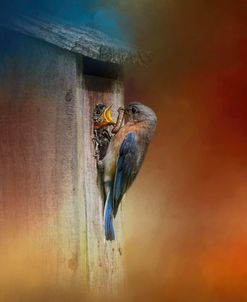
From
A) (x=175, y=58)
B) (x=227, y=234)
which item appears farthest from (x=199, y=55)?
(x=227, y=234)

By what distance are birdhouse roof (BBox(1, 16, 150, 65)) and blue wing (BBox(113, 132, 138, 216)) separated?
0.19 meters

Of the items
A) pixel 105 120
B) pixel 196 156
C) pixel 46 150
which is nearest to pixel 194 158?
pixel 196 156

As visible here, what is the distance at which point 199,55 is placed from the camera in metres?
2.93

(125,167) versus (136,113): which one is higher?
(136,113)

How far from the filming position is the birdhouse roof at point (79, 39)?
73.0 inches

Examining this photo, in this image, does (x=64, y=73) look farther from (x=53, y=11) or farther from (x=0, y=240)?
(x=0, y=240)

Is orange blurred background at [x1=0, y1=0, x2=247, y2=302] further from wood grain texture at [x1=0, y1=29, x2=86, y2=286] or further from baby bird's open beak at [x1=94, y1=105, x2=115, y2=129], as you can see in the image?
wood grain texture at [x1=0, y1=29, x2=86, y2=286]

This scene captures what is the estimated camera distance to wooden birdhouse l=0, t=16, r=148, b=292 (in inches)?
74.7

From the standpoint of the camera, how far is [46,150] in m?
1.92

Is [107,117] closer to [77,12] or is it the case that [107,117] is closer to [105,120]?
[105,120]

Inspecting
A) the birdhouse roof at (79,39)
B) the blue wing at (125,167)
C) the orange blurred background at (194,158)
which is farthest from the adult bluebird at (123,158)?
the orange blurred background at (194,158)

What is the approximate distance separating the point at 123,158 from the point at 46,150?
198 mm

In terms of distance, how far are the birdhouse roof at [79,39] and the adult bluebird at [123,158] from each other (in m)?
0.15

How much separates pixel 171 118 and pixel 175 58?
0.19 meters
